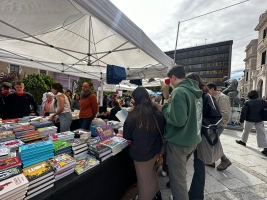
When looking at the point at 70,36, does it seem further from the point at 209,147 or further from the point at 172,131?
the point at 209,147

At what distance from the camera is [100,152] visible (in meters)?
1.50

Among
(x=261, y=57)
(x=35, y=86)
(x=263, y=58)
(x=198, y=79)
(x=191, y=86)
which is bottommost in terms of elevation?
(x=191, y=86)

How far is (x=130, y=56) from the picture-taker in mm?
4348

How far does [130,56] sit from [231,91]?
586 cm

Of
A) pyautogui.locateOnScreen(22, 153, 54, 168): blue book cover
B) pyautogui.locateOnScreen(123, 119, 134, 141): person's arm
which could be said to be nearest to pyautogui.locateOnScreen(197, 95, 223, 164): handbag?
pyautogui.locateOnScreen(123, 119, 134, 141): person's arm

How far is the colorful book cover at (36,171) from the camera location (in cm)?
104

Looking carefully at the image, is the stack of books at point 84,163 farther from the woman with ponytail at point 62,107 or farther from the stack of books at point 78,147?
the woman with ponytail at point 62,107

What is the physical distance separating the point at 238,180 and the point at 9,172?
3.21 meters

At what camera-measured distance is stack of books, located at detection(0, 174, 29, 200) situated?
0.87 meters

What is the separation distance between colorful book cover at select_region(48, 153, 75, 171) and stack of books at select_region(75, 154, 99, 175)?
0.32 ft

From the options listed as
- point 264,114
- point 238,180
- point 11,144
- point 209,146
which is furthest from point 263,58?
point 11,144

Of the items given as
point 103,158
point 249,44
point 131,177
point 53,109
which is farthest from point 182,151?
point 249,44

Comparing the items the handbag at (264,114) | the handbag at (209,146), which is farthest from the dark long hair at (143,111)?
the handbag at (264,114)

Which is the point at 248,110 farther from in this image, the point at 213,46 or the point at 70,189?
the point at 213,46
